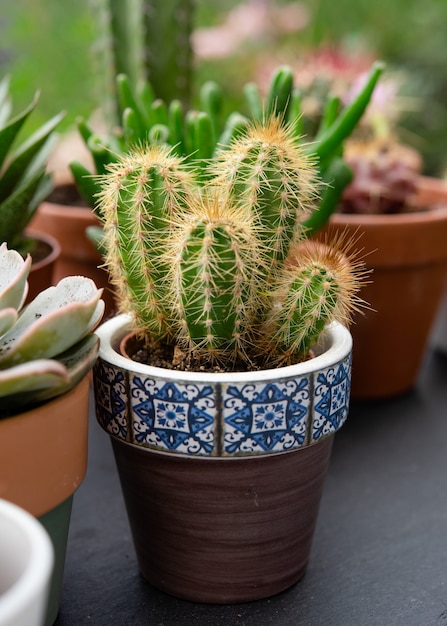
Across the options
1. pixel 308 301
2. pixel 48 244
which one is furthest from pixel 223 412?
pixel 48 244

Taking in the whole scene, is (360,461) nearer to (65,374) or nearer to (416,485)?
(416,485)

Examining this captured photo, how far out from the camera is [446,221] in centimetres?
97

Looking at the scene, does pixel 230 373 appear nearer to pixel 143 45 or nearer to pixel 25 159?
pixel 25 159

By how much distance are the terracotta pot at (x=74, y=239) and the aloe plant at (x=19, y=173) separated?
0.45ft

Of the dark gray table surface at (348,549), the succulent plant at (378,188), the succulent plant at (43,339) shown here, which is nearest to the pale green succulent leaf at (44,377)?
the succulent plant at (43,339)

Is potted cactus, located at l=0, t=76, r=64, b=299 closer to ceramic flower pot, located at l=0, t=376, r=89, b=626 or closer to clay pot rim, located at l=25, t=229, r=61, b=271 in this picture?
clay pot rim, located at l=25, t=229, r=61, b=271

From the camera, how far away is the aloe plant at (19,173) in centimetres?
73

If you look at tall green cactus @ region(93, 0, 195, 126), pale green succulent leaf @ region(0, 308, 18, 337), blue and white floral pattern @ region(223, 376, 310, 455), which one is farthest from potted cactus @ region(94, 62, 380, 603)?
tall green cactus @ region(93, 0, 195, 126)

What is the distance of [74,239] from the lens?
99 centimetres

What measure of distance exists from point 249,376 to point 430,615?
244 mm

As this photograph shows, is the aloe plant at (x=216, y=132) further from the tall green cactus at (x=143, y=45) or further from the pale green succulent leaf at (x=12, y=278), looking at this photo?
the tall green cactus at (x=143, y=45)

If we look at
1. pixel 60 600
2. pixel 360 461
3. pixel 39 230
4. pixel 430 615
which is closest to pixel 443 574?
pixel 430 615

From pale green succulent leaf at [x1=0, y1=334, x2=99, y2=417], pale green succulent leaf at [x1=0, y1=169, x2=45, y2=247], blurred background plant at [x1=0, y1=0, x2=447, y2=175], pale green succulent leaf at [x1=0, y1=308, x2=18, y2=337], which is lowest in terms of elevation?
blurred background plant at [x1=0, y1=0, x2=447, y2=175]

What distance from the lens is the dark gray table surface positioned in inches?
24.3
